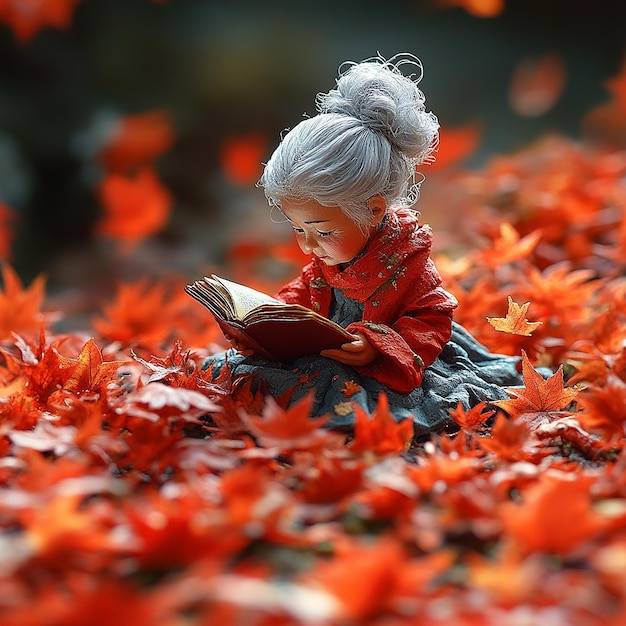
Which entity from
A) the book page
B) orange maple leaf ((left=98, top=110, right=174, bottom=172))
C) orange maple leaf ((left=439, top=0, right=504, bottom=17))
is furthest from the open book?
orange maple leaf ((left=439, top=0, right=504, bottom=17))

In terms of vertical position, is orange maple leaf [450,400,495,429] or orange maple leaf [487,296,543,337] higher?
orange maple leaf [487,296,543,337]

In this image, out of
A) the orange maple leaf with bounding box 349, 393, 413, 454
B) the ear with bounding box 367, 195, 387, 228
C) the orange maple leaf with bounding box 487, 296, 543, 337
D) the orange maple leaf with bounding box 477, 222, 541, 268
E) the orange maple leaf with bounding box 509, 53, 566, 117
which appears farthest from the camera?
the orange maple leaf with bounding box 509, 53, 566, 117

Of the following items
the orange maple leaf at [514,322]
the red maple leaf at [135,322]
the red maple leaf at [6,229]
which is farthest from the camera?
the red maple leaf at [6,229]

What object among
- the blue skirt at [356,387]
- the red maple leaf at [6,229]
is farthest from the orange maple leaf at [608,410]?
the red maple leaf at [6,229]

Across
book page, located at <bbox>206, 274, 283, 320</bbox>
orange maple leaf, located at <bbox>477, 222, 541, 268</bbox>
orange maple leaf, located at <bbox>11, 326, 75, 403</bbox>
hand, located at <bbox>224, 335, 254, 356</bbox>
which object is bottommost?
orange maple leaf, located at <bbox>11, 326, 75, 403</bbox>

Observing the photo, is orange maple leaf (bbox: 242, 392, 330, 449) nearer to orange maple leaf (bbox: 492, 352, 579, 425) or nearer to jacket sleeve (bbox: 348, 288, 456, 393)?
jacket sleeve (bbox: 348, 288, 456, 393)

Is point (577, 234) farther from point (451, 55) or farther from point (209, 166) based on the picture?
point (209, 166)

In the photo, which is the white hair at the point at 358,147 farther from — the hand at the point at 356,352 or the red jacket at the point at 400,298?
the hand at the point at 356,352
